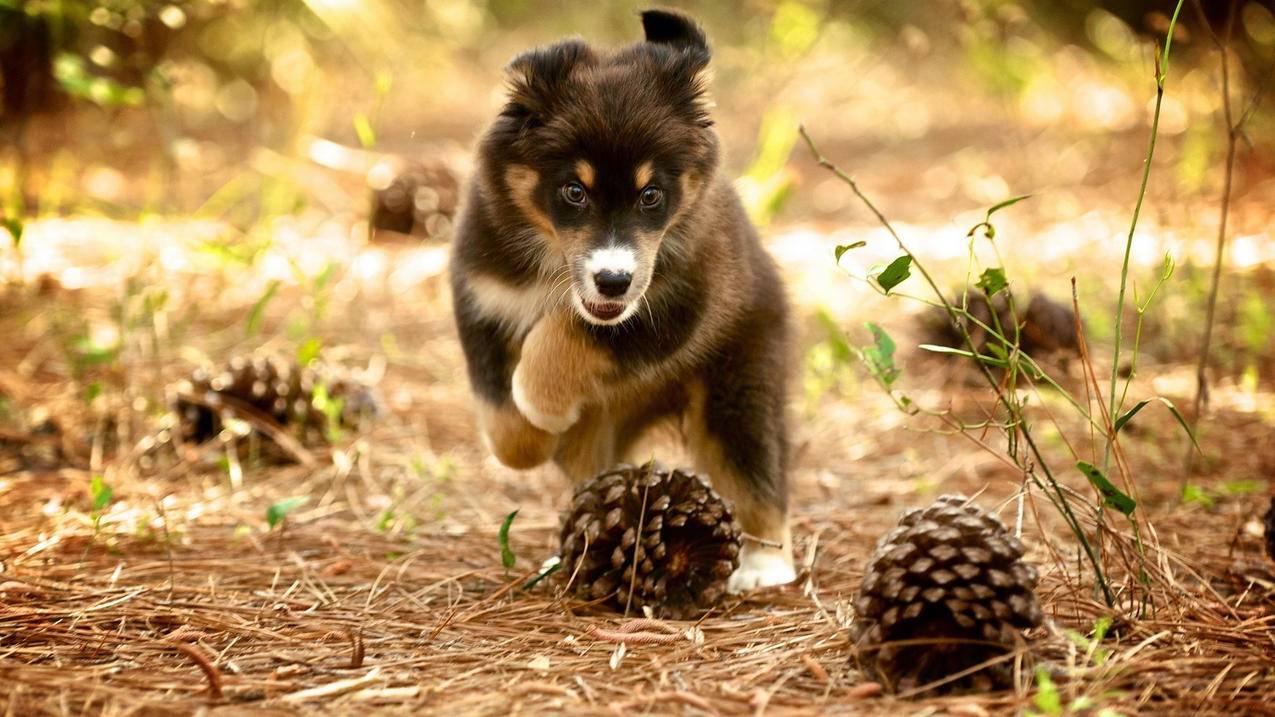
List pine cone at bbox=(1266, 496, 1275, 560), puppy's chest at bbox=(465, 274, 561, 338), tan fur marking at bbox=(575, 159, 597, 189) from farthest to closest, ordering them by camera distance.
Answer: puppy's chest at bbox=(465, 274, 561, 338) < tan fur marking at bbox=(575, 159, 597, 189) < pine cone at bbox=(1266, 496, 1275, 560)

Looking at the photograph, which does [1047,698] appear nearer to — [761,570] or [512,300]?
[761,570]

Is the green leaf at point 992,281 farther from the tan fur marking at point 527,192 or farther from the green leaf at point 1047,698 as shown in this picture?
the tan fur marking at point 527,192

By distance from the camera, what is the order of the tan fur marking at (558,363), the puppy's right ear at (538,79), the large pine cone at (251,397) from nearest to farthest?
the puppy's right ear at (538,79) → the tan fur marking at (558,363) → the large pine cone at (251,397)

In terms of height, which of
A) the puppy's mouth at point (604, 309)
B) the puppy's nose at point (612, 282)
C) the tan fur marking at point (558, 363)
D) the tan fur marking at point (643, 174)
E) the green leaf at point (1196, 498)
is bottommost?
the green leaf at point (1196, 498)

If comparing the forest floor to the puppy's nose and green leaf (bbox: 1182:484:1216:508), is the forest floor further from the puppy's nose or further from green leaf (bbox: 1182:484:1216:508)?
the puppy's nose

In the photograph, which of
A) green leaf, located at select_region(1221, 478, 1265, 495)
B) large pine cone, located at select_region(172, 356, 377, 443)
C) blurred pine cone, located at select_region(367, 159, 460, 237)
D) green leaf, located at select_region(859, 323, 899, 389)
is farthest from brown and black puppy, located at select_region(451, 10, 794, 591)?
blurred pine cone, located at select_region(367, 159, 460, 237)

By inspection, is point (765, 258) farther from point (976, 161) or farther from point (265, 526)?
point (976, 161)

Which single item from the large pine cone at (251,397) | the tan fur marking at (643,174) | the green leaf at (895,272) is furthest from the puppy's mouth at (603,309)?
the large pine cone at (251,397)

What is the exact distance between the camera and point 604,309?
3520 mm

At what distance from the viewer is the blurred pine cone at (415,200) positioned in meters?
8.33

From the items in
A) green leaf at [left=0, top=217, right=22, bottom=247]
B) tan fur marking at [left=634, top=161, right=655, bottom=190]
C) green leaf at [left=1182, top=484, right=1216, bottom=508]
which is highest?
green leaf at [left=0, top=217, right=22, bottom=247]

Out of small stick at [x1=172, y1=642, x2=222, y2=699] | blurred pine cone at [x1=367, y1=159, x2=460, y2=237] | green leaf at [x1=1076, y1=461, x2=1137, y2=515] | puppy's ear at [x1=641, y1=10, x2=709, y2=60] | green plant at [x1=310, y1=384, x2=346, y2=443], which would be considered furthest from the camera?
blurred pine cone at [x1=367, y1=159, x2=460, y2=237]

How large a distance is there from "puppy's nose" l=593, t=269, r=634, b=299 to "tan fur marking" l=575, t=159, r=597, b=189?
33 cm

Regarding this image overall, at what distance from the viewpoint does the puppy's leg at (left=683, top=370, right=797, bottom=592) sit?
3.97m
